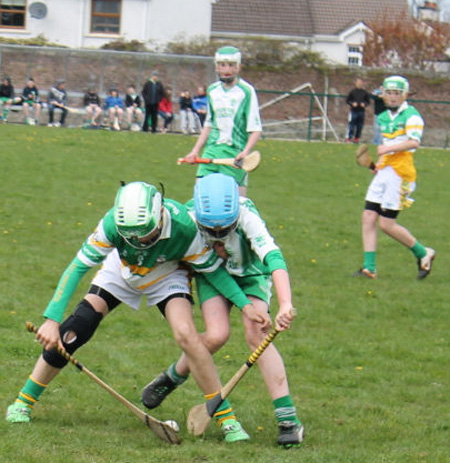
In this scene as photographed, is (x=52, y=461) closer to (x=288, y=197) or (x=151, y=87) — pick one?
(x=288, y=197)

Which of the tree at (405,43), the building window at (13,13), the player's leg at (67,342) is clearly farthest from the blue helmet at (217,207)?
the tree at (405,43)

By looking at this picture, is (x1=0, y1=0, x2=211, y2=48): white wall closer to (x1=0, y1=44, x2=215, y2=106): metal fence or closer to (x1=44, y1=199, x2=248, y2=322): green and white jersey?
(x1=0, y1=44, x2=215, y2=106): metal fence

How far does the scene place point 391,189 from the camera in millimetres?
10523

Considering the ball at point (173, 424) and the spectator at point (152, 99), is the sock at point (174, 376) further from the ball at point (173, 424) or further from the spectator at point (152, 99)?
the spectator at point (152, 99)

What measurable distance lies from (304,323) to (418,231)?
5.96 metres

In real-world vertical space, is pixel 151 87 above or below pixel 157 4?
below

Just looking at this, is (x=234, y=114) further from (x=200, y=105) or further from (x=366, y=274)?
(x=200, y=105)

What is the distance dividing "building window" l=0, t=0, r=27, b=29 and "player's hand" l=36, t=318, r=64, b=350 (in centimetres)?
3898

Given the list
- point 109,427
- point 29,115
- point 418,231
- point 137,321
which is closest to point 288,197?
point 418,231

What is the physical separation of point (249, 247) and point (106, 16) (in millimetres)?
38755

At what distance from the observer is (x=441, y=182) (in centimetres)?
2022

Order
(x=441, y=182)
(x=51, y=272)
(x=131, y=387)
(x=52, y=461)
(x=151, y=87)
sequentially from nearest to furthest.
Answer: (x=52, y=461) < (x=131, y=387) < (x=51, y=272) < (x=441, y=182) < (x=151, y=87)

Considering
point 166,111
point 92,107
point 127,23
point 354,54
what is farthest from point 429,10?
point 92,107

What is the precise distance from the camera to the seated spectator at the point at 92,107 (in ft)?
96.3
